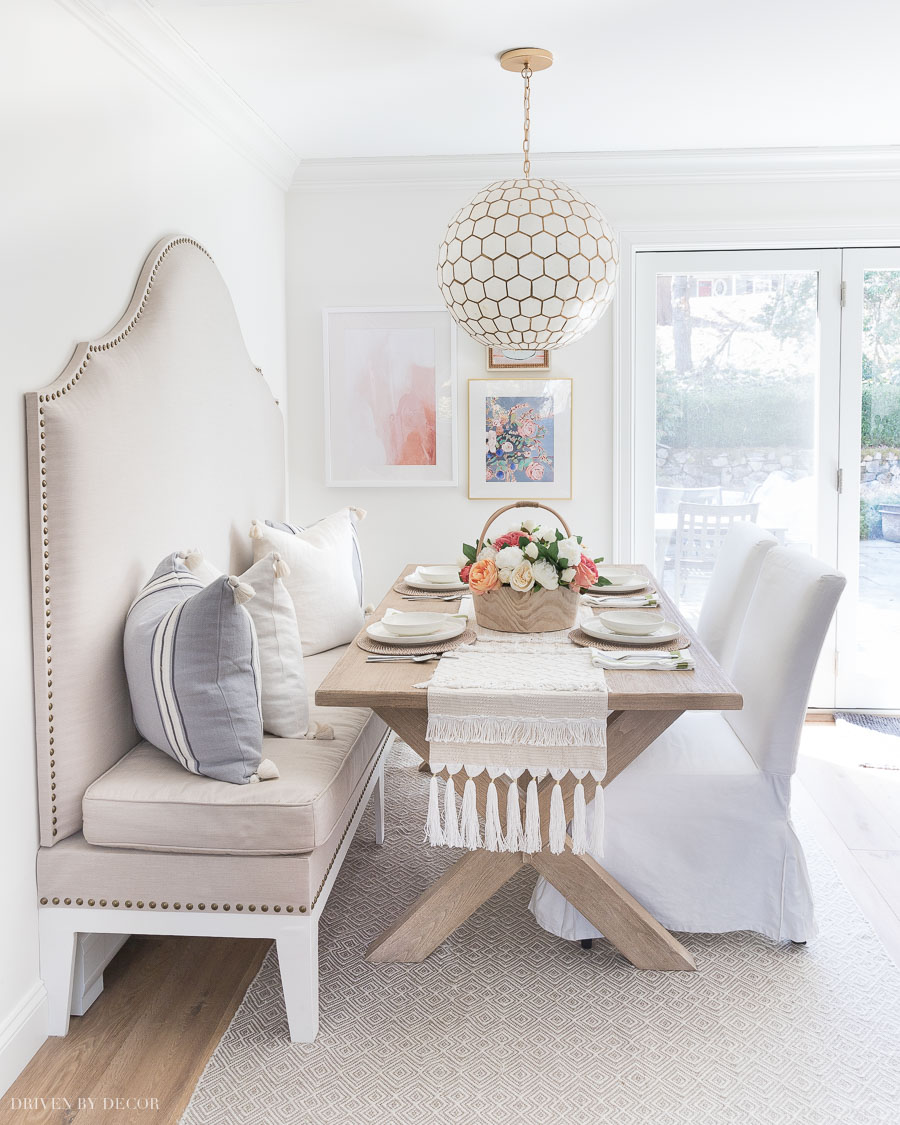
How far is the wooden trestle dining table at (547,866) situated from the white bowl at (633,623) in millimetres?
120

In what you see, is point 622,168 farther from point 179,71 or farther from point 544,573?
point 544,573

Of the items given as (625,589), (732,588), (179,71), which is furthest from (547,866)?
(179,71)

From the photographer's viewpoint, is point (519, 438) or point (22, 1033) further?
point (519, 438)

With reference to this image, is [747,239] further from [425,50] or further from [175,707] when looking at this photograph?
[175,707]

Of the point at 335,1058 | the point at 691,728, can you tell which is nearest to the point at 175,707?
the point at 335,1058

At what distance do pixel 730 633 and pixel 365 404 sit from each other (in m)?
1.96

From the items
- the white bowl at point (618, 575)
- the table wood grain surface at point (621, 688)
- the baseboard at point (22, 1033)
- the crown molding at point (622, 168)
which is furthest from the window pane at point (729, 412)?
the baseboard at point (22, 1033)

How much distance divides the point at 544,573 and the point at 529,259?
0.82 m

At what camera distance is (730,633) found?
2.99 meters

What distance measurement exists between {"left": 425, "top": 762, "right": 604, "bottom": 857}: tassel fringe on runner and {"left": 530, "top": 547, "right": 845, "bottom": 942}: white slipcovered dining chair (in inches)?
9.9

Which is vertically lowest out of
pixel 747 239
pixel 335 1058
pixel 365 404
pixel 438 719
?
pixel 335 1058

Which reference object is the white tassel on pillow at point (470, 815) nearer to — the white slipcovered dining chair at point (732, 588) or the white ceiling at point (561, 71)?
the white slipcovered dining chair at point (732, 588)

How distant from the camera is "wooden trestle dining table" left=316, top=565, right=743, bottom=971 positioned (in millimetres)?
2092

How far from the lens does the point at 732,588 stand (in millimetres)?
3014
